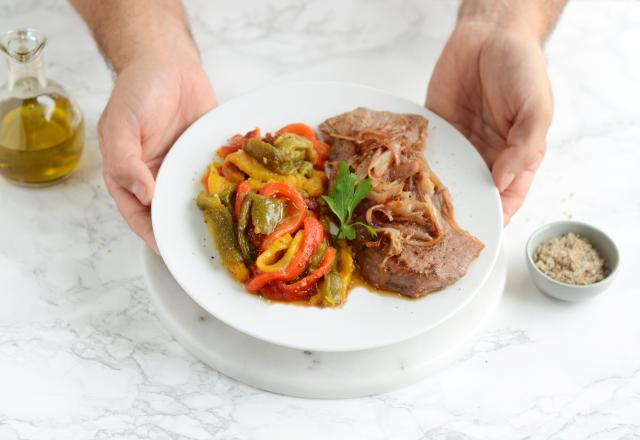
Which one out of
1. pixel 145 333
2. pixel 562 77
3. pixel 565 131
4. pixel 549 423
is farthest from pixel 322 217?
pixel 562 77

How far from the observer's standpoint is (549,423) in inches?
163

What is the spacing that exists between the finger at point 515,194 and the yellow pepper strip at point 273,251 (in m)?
1.33

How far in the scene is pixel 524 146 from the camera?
461cm

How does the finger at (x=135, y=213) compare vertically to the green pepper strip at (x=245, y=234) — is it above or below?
below

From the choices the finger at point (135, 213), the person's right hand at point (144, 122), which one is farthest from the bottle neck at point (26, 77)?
the finger at point (135, 213)

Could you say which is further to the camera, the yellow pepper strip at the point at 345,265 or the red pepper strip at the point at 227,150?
the red pepper strip at the point at 227,150

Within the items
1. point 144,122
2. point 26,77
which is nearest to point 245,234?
point 144,122

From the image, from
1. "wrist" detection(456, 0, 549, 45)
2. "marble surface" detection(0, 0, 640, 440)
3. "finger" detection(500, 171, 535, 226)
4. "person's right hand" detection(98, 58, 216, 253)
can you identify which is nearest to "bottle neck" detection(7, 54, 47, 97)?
"person's right hand" detection(98, 58, 216, 253)

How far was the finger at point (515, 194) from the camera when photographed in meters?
4.85

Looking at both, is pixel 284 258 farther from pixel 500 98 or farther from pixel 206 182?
pixel 500 98

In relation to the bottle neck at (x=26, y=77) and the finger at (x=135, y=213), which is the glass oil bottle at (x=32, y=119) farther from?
the finger at (x=135, y=213)

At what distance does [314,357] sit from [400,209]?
2.80 feet

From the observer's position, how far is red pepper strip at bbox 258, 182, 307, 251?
13.9 ft

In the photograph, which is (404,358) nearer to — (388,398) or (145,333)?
(388,398)
